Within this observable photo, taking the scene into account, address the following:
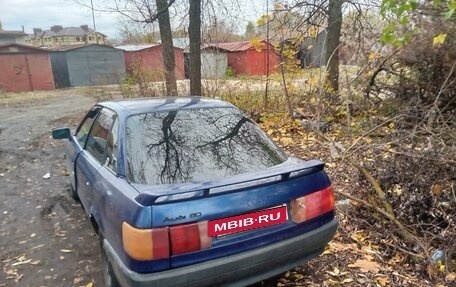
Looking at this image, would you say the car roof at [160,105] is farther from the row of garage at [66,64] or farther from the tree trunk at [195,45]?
the row of garage at [66,64]

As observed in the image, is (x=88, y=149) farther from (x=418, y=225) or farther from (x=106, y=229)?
(x=418, y=225)

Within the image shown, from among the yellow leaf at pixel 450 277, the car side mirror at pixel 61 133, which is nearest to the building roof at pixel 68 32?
the car side mirror at pixel 61 133

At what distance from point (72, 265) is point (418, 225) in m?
3.34

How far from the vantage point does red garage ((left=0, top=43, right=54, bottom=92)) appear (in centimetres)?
2398

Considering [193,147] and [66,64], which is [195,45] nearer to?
[193,147]

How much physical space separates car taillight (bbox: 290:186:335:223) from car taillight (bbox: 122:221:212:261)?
A: 68 cm

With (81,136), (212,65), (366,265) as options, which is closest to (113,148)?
(81,136)

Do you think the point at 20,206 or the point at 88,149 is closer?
the point at 88,149

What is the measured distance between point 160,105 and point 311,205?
1.61m

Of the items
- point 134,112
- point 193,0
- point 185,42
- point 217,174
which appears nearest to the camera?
point 217,174

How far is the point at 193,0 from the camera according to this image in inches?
336

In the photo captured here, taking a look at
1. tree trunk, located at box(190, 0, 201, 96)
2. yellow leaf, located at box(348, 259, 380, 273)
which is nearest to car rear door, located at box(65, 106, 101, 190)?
yellow leaf, located at box(348, 259, 380, 273)

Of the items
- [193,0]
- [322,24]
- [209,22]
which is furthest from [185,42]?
[322,24]

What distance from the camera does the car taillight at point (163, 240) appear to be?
6.68ft
